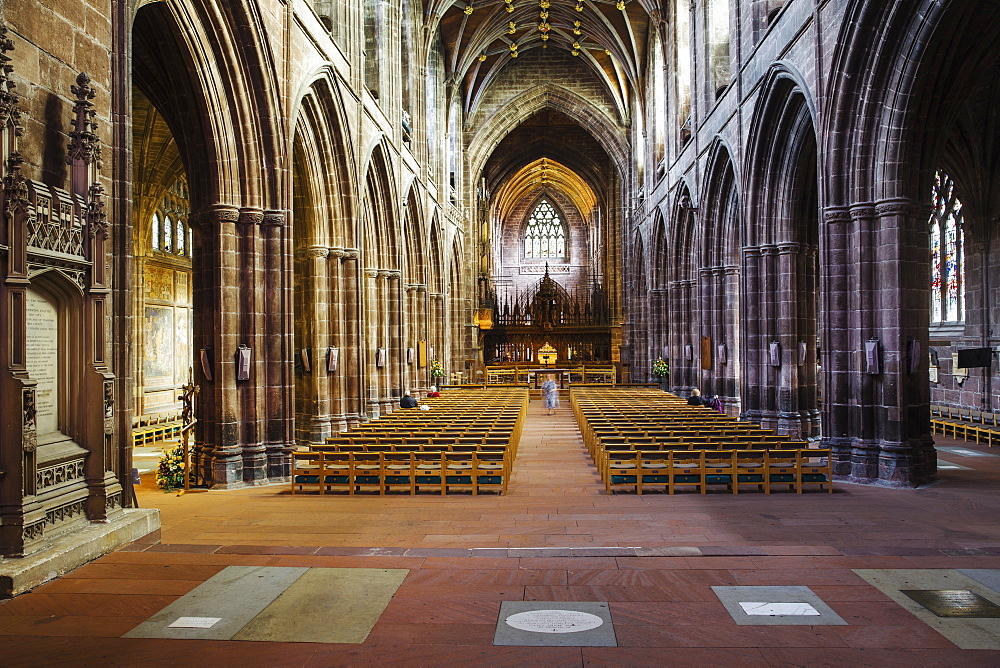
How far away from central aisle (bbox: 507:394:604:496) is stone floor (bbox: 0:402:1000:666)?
0.24 metres

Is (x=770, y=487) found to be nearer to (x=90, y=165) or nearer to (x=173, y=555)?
(x=173, y=555)

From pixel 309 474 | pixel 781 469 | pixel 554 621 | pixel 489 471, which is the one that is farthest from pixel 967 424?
pixel 554 621

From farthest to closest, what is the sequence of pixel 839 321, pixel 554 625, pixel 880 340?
pixel 839 321, pixel 880 340, pixel 554 625

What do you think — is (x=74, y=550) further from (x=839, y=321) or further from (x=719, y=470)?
(x=839, y=321)

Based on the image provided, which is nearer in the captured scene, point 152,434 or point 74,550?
point 74,550

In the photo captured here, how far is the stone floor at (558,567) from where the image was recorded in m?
4.80

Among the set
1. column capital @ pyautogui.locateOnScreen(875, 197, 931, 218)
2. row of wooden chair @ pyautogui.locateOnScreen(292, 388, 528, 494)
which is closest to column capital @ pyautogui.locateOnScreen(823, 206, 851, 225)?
column capital @ pyautogui.locateOnScreen(875, 197, 931, 218)

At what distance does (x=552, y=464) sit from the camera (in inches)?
562

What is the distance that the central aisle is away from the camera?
37.3ft

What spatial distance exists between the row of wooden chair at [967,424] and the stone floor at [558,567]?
255 inches

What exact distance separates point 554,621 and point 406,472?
19.4 ft

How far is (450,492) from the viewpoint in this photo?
1091cm

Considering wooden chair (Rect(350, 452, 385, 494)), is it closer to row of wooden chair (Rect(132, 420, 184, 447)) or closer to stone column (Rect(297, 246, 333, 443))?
stone column (Rect(297, 246, 333, 443))

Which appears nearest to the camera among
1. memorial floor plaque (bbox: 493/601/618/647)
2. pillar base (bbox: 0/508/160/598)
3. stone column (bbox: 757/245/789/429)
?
memorial floor plaque (bbox: 493/601/618/647)
